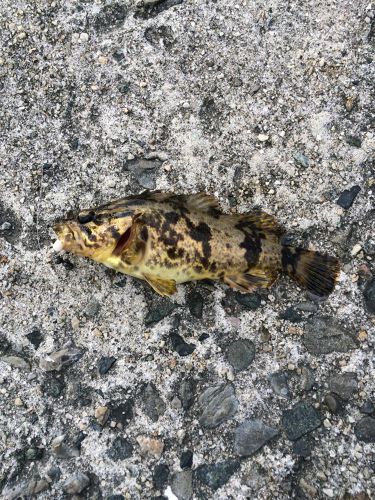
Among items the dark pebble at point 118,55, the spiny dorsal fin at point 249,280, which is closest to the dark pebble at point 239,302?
the spiny dorsal fin at point 249,280

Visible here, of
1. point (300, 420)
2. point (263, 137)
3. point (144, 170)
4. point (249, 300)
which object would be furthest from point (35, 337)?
point (263, 137)

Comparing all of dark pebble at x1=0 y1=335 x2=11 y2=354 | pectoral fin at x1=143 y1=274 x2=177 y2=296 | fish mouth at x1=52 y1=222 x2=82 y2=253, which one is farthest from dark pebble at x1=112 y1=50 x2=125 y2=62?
dark pebble at x1=0 y1=335 x2=11 y2=354

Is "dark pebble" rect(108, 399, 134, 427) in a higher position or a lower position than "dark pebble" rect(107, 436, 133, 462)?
higher

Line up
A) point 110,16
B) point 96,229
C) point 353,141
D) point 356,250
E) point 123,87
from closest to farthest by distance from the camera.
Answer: point 96,229 → point 356,250 → point 353,141 → point 123,87 → point 110,16

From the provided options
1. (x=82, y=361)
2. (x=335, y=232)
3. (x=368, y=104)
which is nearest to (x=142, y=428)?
(x=82, y=361)

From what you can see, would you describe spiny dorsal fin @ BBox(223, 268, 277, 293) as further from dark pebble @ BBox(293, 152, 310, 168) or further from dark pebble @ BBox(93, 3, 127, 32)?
dark pebble @ BBox(93, 3, 127, 32)

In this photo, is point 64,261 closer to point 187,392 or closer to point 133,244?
point 133,244
